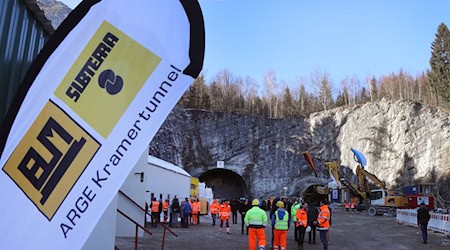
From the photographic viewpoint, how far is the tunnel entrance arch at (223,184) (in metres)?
57.1

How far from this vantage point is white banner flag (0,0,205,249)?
8.21ft

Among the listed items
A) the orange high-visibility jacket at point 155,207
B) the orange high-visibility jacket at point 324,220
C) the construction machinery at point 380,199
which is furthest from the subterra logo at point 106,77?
the construction machinery at point 380,199

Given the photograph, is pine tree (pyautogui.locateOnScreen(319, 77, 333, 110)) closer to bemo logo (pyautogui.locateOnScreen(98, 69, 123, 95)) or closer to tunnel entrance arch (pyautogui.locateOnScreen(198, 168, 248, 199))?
tunnel entrance arch (pyautogui.locateOnScreen(198, 168, 248, 199))

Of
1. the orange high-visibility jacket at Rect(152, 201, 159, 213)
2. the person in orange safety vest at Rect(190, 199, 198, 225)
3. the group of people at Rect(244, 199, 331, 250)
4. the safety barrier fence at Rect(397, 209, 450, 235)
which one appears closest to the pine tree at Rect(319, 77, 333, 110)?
the safety barrier fence at Rect(397, 209, 450, 235)

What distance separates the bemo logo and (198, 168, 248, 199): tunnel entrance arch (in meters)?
54.5

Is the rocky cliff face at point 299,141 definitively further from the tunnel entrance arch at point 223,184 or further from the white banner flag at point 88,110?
the white banner flag at point 88,110

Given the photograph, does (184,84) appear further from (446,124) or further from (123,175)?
(446,124)

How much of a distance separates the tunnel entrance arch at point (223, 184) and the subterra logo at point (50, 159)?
2142 inches

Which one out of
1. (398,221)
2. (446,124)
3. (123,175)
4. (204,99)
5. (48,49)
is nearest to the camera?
(123,175)

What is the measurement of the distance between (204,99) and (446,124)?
3642cm

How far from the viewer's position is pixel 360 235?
1791 cm

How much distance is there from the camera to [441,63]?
196 ft

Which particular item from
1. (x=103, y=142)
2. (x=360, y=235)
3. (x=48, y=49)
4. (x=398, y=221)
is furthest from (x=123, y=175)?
(x=398, y=221)

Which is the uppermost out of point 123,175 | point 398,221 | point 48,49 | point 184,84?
point 48,49
